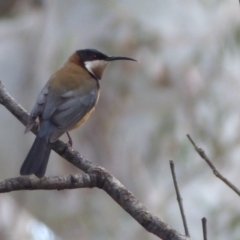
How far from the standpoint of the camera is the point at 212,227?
17.0 ft

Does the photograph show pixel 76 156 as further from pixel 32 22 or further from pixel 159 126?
pixel 32 22

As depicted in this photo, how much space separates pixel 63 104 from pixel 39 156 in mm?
694

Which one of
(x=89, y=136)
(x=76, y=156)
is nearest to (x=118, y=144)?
(x=89, y=136)

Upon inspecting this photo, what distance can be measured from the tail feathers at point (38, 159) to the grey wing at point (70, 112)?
0.05m

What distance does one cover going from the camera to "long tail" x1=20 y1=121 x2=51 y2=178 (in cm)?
252

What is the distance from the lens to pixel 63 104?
3465 millimetres

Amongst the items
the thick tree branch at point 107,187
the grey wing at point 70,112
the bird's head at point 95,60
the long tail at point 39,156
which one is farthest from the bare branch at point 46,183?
the bird's head at point 95,60

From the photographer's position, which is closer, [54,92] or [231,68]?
[54,92]

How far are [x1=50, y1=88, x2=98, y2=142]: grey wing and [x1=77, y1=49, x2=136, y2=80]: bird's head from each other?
0.42m

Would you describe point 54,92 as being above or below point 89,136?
below

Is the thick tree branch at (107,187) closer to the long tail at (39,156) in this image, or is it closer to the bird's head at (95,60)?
the long tail at (39,156)

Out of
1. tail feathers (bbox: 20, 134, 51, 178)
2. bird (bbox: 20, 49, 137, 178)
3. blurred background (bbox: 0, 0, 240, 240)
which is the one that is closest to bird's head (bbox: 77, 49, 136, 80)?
bird (bbox: 20, 49, 137, 178)

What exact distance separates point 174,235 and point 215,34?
4372mm

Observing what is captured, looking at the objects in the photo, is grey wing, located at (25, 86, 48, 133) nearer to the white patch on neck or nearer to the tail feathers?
the tail feathers
